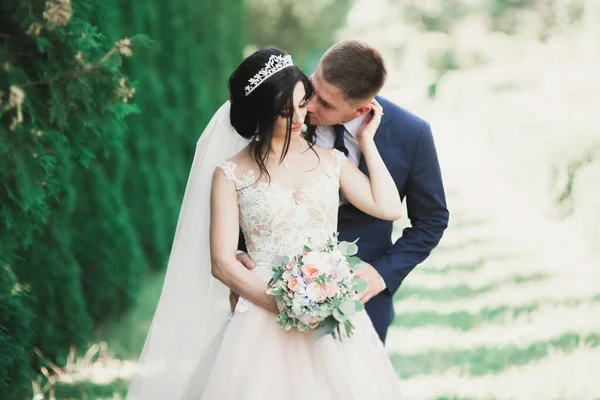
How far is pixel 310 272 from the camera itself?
289cm

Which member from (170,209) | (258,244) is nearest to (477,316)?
(170,209)

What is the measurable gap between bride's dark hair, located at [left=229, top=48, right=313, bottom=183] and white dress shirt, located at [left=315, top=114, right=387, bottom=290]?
0.42m

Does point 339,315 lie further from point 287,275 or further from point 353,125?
point 353,125

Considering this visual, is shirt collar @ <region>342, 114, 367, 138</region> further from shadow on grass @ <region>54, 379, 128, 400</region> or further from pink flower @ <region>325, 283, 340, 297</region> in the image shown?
shadow on grass @ <region>54, 379, 128, 400</region>

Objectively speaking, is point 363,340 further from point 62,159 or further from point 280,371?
point 62,159

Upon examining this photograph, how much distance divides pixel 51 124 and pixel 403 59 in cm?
2784

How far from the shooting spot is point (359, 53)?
3.49 metres

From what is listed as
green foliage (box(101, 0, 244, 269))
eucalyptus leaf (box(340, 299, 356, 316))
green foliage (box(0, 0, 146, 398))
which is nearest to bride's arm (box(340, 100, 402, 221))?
eucalyptus leaf (box(340, 299, 356, 316))

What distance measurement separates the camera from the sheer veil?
3559mm

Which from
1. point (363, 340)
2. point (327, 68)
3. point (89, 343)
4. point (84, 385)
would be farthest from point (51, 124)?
point (89, 343)

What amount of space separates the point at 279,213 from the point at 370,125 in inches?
24.5

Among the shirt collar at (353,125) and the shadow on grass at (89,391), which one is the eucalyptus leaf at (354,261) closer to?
the shirt collar at (353,125)

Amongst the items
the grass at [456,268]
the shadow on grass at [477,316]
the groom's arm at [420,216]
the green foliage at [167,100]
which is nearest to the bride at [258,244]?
the groom's arm at [420,216]

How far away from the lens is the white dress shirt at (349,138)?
3.69m
